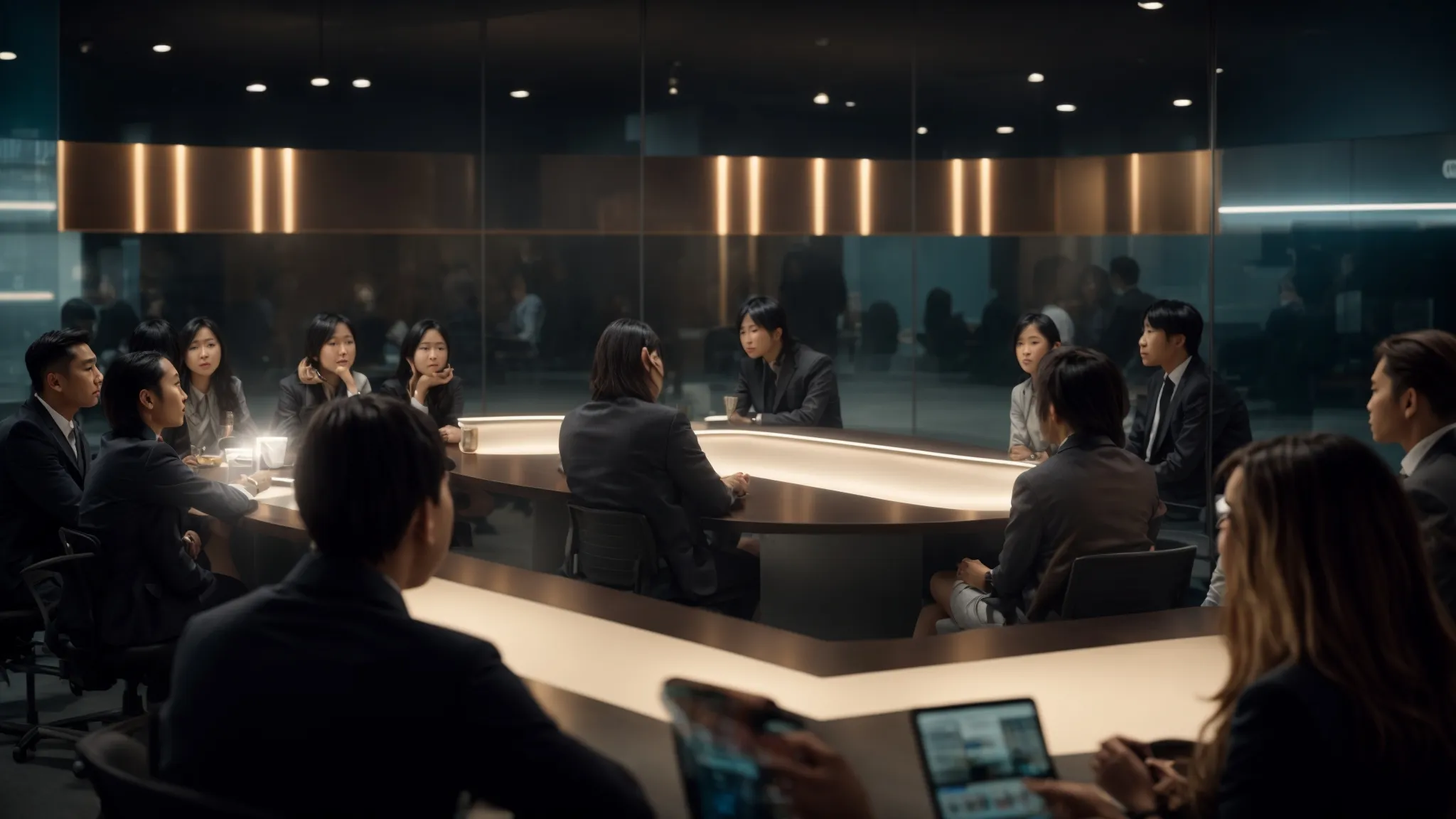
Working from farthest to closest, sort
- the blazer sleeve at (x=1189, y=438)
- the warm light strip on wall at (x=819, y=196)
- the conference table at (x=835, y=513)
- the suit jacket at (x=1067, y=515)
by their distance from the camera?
the warm light strip on wall at (x=819, y=196) → the blazer sleeve at (x=1189, y=438) → the conference table at (x=835, y=513) → the suit jacket at (x=1067, y=515)

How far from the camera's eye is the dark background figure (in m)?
7.73

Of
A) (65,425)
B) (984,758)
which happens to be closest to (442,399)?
(65,425)

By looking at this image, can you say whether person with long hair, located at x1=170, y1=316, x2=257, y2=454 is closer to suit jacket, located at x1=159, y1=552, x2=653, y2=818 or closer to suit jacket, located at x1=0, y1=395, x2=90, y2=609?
suit jacket, located at x1=0, y1=395, x2=90, y2=609

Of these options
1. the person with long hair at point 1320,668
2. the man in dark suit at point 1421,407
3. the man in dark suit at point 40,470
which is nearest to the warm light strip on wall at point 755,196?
the man in dark suit at point 40,470

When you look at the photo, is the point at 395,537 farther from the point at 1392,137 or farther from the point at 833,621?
the point at 1392,137

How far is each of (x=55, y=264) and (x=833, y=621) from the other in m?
4.73

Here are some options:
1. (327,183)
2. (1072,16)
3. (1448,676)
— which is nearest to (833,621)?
(1448,676)

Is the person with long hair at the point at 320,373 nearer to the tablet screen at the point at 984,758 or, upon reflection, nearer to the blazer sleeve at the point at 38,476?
the blazer sleeve at the point at 38,476

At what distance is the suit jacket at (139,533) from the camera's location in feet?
11.3

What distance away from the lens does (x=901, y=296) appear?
754cm

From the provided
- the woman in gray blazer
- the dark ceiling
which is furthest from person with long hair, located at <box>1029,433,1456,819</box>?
the dark ceiling

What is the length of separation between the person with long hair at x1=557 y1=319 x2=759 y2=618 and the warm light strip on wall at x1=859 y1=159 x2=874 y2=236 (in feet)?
12.5

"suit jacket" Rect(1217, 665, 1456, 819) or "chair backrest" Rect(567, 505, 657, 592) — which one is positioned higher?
"suit jacket" Rect(1217, 665, 1456, 819)

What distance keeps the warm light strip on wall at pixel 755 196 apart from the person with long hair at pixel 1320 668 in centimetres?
637
